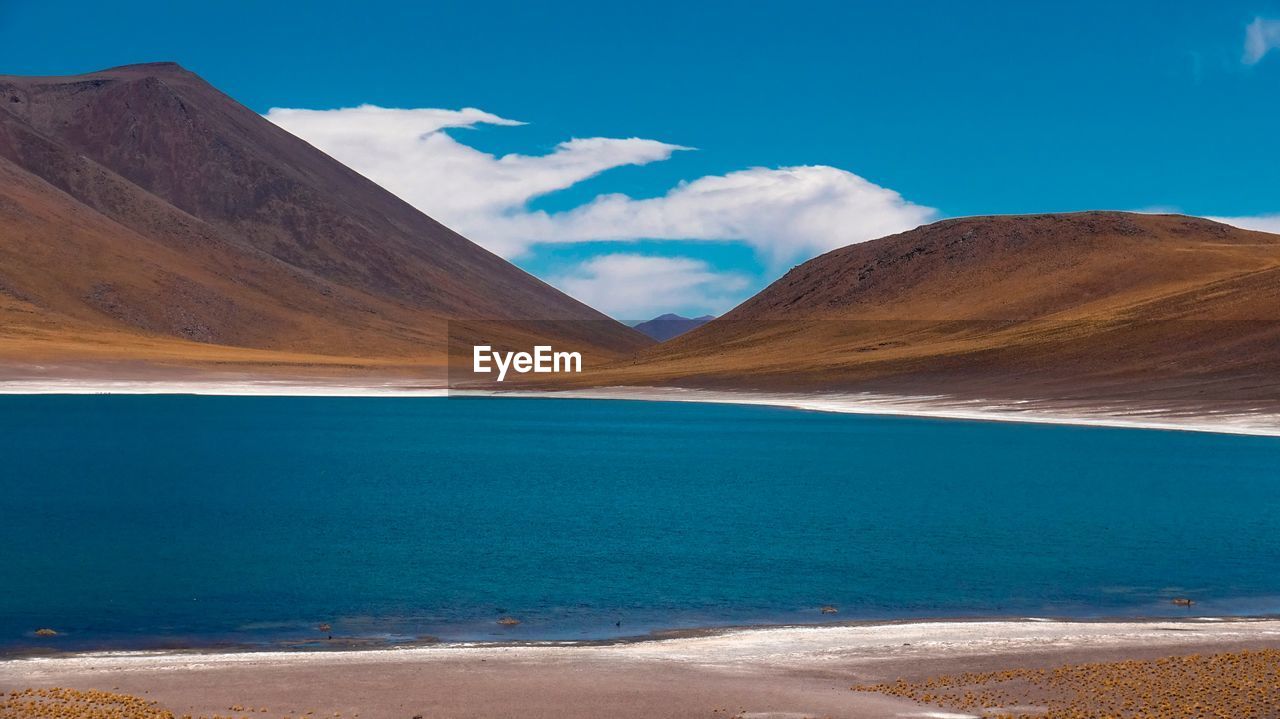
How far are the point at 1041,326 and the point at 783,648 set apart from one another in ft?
414

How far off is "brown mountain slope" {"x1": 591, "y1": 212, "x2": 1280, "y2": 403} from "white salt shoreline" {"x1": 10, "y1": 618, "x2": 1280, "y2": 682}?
7929 cm

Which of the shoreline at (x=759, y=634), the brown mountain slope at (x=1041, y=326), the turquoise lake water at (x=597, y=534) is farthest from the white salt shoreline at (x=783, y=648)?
the brown mountain slope at (x=1041, y=326)

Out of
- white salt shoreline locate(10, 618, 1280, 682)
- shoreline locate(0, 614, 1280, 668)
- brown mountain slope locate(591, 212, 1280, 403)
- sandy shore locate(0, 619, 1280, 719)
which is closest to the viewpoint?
sandy shore locate(0, 619, 1280, 719)

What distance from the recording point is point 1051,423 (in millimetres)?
93062

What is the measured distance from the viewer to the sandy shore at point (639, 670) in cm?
1791

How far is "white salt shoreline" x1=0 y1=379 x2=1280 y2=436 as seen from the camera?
88312 millimetres

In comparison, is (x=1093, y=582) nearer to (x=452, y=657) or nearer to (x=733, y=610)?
(x=733, y=610)

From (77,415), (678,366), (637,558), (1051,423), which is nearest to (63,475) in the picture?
(637,558)

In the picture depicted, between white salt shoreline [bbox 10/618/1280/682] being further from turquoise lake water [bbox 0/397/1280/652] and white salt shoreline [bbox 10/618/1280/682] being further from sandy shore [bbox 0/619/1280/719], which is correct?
turquoise lake water [bbox 0/397/1280/652]

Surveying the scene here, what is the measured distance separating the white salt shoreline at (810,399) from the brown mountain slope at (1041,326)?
14.8 feet

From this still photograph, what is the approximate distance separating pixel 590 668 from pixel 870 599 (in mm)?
9473

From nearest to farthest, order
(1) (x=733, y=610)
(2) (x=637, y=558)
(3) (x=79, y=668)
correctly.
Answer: (3) (x=79, y=668) < (1) (x=733, y=610) < (2) (x=637, y=558)

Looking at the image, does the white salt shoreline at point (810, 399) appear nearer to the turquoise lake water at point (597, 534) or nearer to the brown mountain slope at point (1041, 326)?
the brown mountain slope at point (1041, 326)

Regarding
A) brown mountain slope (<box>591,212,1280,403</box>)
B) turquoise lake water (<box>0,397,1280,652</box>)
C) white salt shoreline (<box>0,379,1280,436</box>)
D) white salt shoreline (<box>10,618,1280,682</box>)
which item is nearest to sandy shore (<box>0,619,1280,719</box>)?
white salt shoreline (<box>10,618,1280,682</box>)
